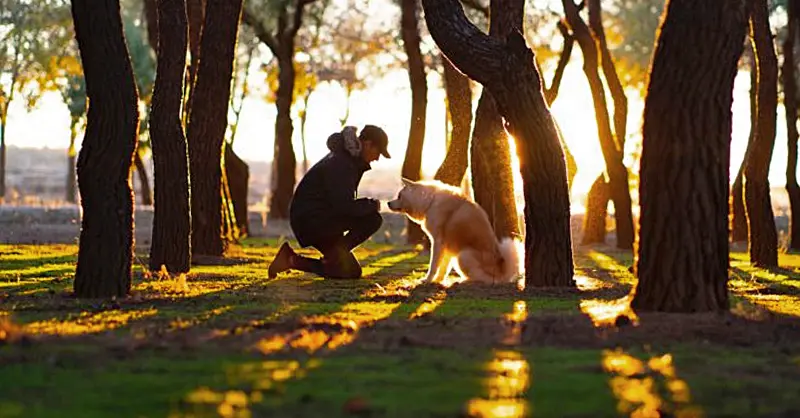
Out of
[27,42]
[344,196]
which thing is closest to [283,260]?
[344,196]

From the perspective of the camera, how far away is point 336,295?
1484cm

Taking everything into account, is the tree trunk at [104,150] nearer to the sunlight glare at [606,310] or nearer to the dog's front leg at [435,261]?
the dog's front leg at [435,261]

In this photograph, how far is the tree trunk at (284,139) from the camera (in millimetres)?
41094

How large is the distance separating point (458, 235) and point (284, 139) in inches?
1050

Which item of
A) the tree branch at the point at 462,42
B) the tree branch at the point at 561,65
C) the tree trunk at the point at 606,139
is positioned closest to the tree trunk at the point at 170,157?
the tree branch at the point at 462,42

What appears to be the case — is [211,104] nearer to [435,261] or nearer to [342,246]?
[342,246]

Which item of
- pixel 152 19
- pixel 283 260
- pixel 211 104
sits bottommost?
pixel 283 260

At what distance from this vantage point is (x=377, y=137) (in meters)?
17.3

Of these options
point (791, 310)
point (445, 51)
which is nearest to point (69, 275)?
point (445, 51)

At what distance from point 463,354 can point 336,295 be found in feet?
18.5

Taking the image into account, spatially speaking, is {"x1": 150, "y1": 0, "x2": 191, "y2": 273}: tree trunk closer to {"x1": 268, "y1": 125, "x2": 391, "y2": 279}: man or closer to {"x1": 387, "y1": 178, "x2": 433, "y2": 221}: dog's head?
{"x1": 268, "y1": 125, "x2": 391, "y2": 279}: man

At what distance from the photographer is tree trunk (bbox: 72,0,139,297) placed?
13703 mm

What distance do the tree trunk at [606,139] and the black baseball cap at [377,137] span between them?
45.9ft

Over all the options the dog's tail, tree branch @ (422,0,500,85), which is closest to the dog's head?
the dog's tail
